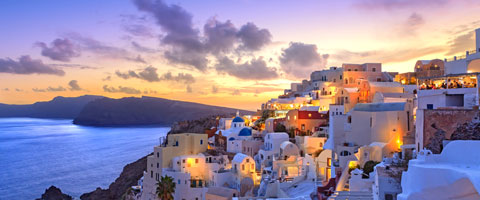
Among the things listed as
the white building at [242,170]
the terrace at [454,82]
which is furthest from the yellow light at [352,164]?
the white building at [242,170]

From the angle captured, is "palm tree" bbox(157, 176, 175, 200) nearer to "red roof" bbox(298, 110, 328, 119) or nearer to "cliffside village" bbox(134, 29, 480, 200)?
"cliffside village" bbox(134, 29, 480, 200)

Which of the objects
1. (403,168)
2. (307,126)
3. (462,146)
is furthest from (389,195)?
(307,126)

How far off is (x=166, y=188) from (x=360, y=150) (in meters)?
15.1

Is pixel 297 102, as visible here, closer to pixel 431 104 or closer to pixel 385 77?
pixel 385 77

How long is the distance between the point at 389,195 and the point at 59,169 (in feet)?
250

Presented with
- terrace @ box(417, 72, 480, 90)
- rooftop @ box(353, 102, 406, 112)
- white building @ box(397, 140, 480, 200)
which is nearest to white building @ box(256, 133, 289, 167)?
rooftop @ box(353, 102, 406, 112)

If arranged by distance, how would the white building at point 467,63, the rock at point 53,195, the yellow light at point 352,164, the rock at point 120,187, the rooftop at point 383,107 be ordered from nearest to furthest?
the yellow light at point 352,164
the white building at point 467,63
the rooftop at point 383,107
the rock at point 120,187
the rock at point 53,195

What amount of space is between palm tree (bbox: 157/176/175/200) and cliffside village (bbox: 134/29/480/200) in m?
0.66

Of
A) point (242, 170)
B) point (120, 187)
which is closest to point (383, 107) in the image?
point (242, 170)

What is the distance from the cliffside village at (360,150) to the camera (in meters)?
13.0

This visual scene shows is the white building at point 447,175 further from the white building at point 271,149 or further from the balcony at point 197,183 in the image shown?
the white building at point 271,149

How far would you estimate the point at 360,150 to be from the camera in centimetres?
2383

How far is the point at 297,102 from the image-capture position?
53844mm

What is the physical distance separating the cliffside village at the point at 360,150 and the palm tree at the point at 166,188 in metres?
0.66
